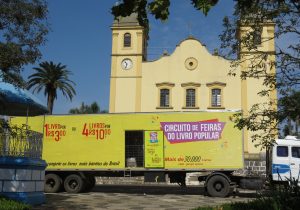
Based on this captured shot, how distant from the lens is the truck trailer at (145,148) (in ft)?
65.2

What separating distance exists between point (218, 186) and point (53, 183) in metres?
7.90

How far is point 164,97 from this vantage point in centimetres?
3881

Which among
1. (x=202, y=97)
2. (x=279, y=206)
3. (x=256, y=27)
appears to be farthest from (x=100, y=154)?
(x=202, y=97)

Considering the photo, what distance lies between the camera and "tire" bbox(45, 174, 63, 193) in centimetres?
2102

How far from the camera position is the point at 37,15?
37.3 feet

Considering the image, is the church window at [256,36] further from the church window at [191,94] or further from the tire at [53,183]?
the church window at [191,94]

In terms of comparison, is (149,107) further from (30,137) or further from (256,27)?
(256,27)

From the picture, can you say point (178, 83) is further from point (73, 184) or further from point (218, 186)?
point (218, 186)

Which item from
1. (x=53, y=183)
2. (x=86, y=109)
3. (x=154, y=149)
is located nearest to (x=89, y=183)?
(x=53, y=183)

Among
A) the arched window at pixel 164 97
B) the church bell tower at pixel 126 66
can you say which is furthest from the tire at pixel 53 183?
the arched window at pixel 164 97

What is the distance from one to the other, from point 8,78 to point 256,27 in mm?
6678

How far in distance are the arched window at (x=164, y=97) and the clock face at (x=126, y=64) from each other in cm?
374

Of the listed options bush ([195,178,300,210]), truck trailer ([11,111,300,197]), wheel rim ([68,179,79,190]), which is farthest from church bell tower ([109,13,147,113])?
bush ([195,178,300,210])

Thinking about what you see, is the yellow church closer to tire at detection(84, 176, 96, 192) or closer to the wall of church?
Result: the wall of church
